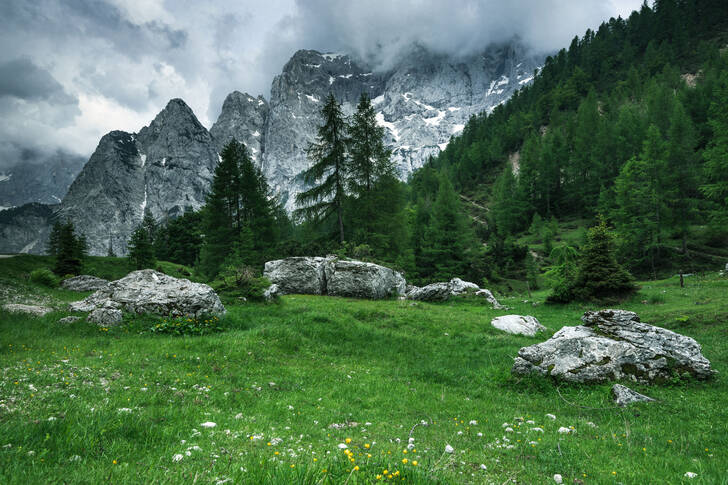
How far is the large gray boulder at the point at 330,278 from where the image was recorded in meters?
25.1

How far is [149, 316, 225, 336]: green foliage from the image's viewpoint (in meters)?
12.5

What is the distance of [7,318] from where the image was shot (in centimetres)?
1181

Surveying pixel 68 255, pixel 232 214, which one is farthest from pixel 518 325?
pixel 68 255

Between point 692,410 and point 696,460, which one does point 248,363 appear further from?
point 692,410

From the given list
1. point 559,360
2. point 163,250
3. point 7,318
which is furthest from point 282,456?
point 163,250

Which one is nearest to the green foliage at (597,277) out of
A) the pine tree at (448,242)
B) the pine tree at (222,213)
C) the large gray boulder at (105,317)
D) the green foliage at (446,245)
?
the green foliage at (446,245)

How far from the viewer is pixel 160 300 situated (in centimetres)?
1393

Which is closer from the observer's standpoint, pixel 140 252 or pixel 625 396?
pixel 625 396

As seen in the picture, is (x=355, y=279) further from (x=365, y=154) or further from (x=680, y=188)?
(x=680, y=188)

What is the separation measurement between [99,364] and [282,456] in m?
7.22

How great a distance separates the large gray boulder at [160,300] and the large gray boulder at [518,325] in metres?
15.6

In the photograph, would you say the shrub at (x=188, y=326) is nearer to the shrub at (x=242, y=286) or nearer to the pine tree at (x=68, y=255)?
the shrub at (x=242, y=286)

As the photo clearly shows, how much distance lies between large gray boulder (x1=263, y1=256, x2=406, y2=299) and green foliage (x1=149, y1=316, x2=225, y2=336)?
11.1 m

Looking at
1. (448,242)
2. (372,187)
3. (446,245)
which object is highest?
(372,187)
